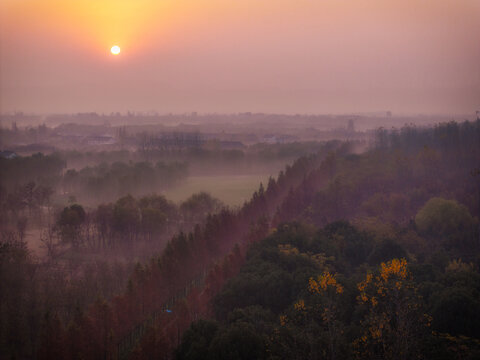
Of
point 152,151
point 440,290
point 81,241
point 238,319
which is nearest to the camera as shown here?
point 238,319

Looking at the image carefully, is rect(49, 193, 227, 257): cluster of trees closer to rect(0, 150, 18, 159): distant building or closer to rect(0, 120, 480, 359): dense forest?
rect(0, 120, 480, 359): dense forest

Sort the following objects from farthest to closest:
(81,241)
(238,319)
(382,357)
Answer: (81,241) < (238,319) < (382,357)

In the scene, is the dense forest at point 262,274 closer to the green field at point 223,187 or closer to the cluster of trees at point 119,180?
the cluster of trees at point 119,180

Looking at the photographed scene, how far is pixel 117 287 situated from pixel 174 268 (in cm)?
244

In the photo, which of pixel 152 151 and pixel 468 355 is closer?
pixel 468 355

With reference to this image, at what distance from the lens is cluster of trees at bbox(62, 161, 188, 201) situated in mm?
32875

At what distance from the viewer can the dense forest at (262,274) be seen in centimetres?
916

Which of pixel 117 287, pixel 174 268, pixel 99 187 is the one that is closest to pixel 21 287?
pixel 117 287

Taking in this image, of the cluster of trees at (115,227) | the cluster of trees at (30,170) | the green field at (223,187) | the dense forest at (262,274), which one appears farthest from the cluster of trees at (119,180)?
the cluster of trees at (115,227)

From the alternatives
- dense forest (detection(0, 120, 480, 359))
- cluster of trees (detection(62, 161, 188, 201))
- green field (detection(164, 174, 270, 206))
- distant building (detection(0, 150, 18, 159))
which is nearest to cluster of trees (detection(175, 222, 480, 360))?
dense forest (detection(0, 120, 480, 359))

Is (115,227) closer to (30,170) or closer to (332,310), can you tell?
(332,310)

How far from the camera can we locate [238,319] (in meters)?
10.6

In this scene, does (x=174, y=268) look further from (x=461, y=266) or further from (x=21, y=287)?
(x=461, y=266)

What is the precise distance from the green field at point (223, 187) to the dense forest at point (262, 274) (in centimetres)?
429
